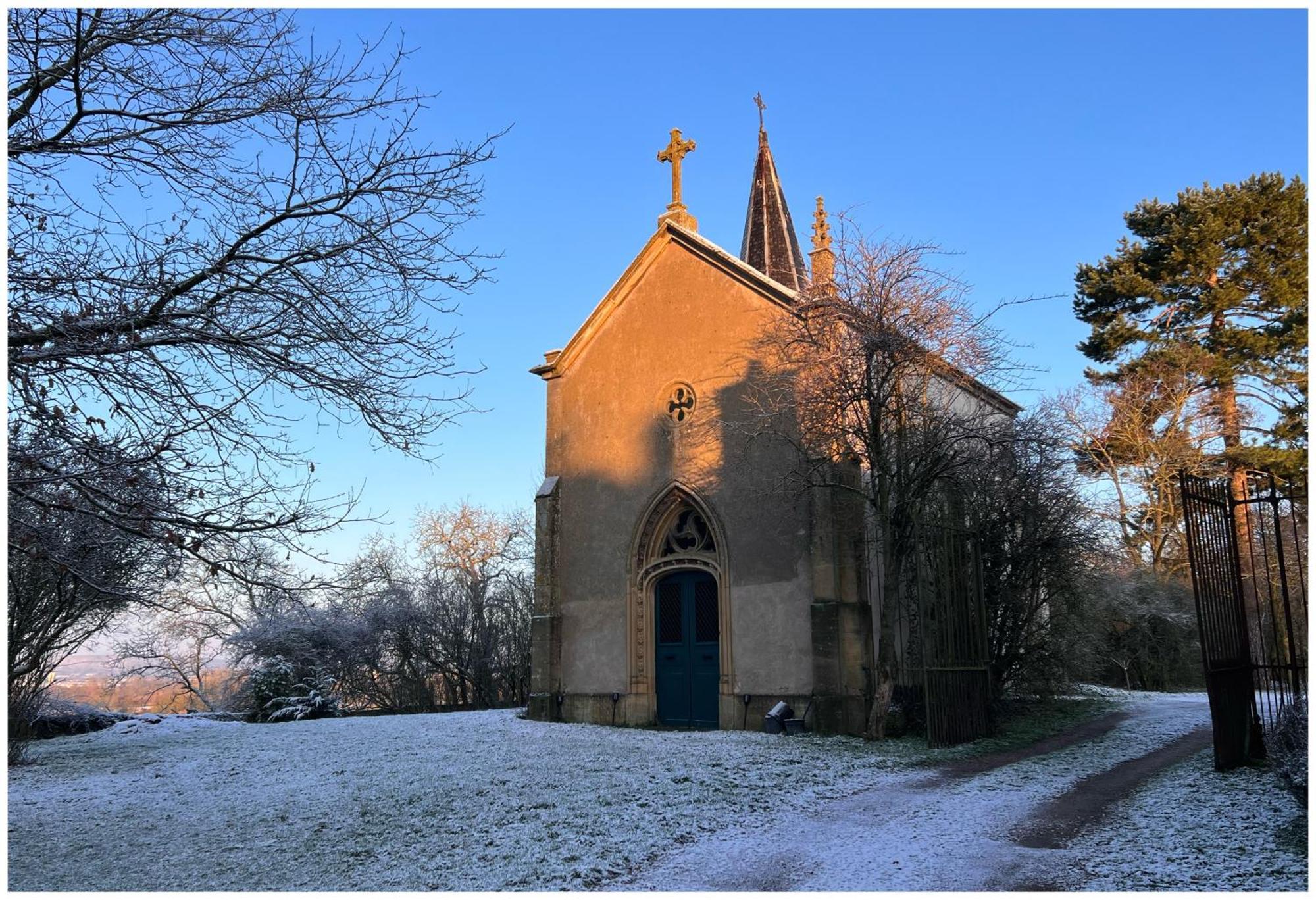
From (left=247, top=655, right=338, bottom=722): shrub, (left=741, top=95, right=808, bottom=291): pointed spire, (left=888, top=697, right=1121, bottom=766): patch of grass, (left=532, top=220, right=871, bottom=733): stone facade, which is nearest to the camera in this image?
(left=888, top=697, right=1121, bottom=766): patch of grass

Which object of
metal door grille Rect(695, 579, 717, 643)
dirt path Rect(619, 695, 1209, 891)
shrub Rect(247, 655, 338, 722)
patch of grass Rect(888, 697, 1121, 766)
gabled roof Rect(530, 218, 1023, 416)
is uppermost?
gabled roof Rect(530, 218, 1023, 416)

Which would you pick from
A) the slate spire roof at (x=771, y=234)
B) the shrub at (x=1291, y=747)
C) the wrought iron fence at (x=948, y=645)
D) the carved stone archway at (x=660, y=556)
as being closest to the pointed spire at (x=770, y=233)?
the slate spire roof at (x=771, y=234)

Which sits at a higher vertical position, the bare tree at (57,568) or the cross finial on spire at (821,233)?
the cross finial on spire at (821,233)

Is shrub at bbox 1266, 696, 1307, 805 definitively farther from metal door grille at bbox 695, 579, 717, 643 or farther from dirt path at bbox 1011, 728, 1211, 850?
metal door grille at bbox 695, 579, 717, 643

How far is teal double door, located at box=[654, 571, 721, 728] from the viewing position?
1778cm

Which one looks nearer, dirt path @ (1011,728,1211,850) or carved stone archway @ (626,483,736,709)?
dirt path @ (1011,728,1211,850)

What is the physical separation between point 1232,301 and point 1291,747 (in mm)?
23629

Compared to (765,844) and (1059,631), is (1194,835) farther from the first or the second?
(1059,631)

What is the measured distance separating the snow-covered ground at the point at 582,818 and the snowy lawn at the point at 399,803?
3 centimetres

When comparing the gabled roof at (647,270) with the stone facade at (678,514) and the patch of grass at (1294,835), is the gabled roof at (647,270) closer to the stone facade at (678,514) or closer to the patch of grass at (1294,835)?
the stone facade at (678,514)

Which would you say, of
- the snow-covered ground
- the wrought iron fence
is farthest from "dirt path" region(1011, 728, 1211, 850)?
the wrought iron fence

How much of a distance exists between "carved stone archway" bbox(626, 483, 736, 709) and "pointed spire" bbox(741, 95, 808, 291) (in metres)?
8.61

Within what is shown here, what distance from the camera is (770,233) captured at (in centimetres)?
2623

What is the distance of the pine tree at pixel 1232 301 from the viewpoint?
27625mm
